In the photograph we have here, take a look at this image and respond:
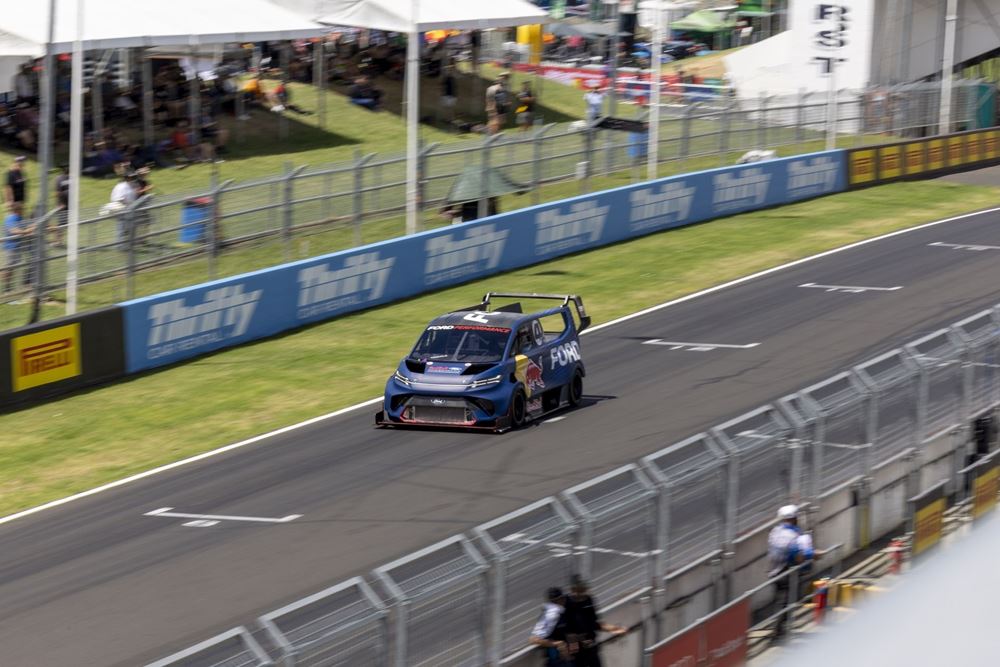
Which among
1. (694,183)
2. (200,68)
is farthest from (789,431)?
(200,68)

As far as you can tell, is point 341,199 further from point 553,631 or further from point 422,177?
point 553,631

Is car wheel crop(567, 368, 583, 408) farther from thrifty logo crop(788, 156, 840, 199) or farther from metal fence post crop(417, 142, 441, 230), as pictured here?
thrifty logo crop(788, 156, 840, 199)

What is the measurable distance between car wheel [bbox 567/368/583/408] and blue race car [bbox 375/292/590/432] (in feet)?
0.05

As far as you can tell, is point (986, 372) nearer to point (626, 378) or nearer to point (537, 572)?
point (626, 378)

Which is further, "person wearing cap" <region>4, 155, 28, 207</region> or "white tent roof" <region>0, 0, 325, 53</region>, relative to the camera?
"white tent roof" <region>0, 0, 325, 53</region>

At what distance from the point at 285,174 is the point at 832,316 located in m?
10.3

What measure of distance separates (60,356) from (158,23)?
51.3ft

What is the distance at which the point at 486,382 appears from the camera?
17.1 metres

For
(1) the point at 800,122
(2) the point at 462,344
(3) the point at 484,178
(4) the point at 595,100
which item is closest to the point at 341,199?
(3) the point at 484,178

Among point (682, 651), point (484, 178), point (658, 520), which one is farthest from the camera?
point (484, 178)

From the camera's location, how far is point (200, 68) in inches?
1517

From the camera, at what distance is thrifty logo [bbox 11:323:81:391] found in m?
19.2

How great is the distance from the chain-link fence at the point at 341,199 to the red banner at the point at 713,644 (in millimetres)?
13245

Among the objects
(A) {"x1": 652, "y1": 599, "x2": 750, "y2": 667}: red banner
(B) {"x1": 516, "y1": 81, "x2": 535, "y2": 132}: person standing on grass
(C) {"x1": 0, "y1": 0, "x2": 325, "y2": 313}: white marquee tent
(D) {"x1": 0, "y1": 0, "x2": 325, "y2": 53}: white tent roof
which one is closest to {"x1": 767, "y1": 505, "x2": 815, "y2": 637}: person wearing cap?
(A) {"x1": 652, "y1": 599, "x2": 750, "y2": 667}: red banner
